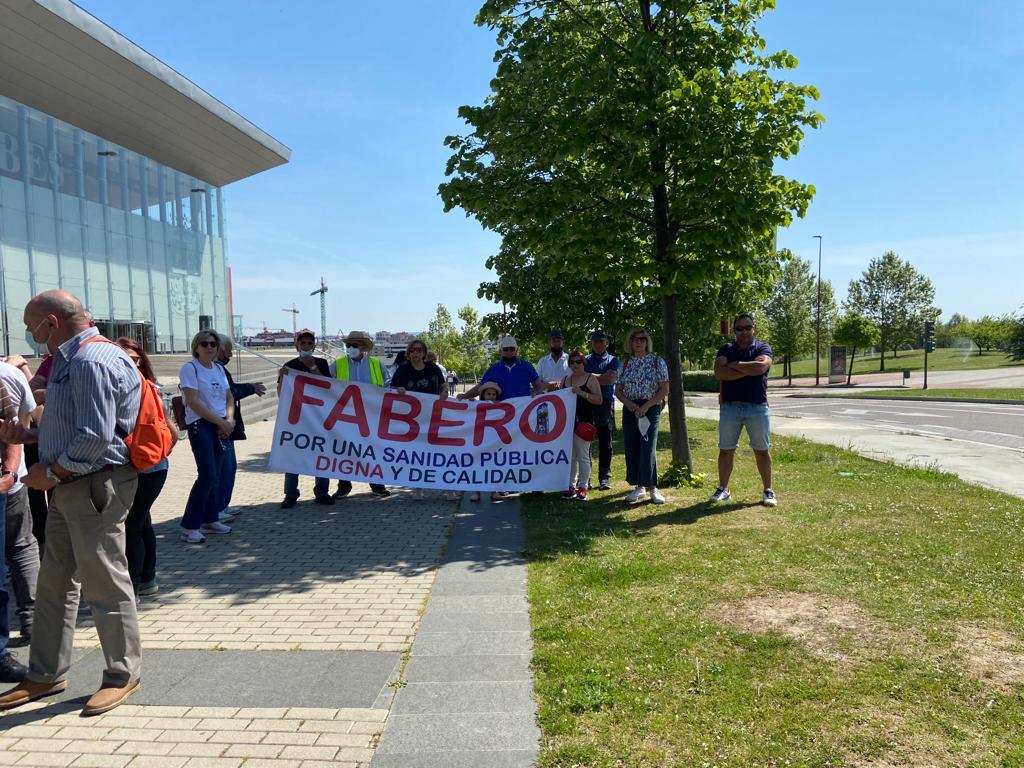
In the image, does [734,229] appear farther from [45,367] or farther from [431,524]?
Answer: [45,367]

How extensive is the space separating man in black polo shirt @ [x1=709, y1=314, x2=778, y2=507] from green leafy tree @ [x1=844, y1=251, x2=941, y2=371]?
65.0 meters

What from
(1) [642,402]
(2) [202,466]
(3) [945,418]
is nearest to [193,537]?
(2) [202,466]

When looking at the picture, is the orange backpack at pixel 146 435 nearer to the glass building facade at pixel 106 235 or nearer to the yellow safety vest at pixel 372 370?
the yellow safety vest at pixel 372 370

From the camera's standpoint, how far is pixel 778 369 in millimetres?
87562

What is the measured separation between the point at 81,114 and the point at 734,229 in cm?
3138

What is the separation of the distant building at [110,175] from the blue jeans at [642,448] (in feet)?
84.0

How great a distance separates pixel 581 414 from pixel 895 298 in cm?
6677

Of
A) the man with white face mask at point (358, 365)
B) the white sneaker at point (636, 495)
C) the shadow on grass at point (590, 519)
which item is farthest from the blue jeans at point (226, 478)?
the white sneaker at point (636, 495)

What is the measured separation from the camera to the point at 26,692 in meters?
3.73

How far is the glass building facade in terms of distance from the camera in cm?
2766

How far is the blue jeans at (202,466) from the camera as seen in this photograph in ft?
22.8

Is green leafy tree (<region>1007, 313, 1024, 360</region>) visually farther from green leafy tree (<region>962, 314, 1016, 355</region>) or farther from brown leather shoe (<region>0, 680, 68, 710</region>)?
brown leather shoe (<region>0, 680, 68, 710</region>)

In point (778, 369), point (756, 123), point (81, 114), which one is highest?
point (81, 114)

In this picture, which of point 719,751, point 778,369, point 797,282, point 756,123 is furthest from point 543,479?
point 778,369
